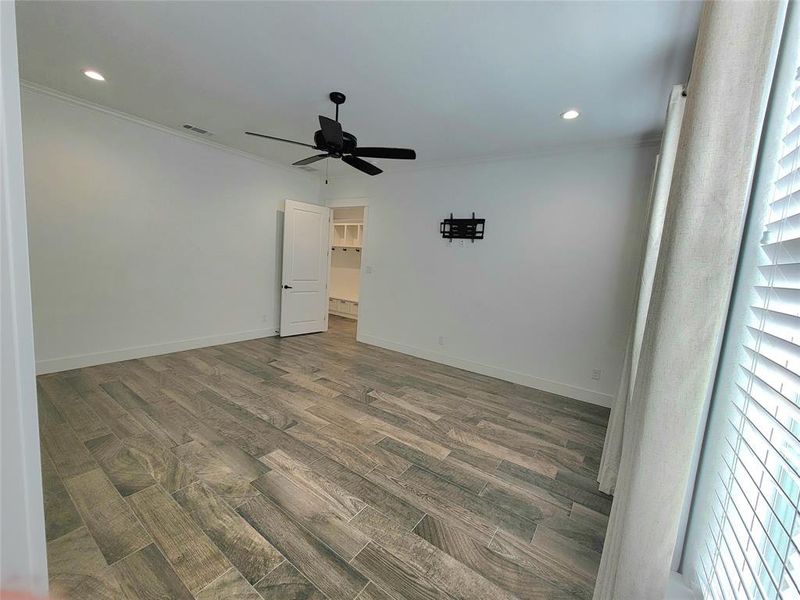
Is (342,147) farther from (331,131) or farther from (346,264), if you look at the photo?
(346,264)

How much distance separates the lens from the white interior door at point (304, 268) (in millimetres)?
5051

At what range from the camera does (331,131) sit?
7.69 feet

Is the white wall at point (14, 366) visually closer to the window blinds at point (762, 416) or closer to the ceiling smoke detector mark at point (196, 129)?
the window blinds at point (762, 416)

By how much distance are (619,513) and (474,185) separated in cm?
385

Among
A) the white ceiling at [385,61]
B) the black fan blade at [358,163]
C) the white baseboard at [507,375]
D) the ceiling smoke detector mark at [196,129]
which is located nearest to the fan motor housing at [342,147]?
the black fan blade at [358,163]

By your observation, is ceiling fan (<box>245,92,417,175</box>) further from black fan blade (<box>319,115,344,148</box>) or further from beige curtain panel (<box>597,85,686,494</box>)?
beige curtain panel (<box>597,85,686,494</box>)

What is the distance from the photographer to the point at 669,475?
0.80 meters

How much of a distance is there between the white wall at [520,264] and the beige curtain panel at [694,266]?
288 cm

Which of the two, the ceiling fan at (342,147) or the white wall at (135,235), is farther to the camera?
the white wall at (135,235)

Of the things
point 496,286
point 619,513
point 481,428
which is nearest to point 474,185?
point 496,286

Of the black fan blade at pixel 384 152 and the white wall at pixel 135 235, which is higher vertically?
the black fan blade at pixel 384 152

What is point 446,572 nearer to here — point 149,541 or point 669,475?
point 669,475

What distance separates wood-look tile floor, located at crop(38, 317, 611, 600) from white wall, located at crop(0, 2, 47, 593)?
0.99m

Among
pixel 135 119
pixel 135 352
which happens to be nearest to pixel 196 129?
pixel 135 119
